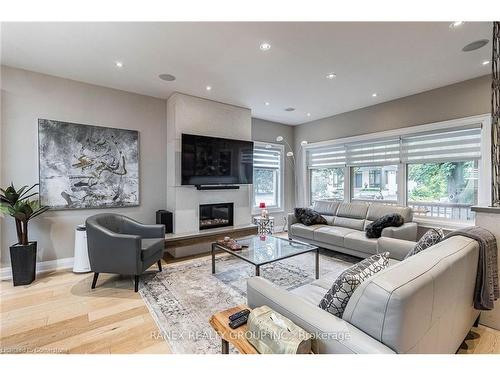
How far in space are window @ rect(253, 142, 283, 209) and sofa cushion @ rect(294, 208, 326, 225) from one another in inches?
51.2

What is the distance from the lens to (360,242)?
3.50 meters

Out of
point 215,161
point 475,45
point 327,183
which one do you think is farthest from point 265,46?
point 327,183

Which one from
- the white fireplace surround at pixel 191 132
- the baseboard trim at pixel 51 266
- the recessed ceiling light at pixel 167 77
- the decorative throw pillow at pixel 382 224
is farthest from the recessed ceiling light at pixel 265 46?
the baseboard trim at pixel 51 266

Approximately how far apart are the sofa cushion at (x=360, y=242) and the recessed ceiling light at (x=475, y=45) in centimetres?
251

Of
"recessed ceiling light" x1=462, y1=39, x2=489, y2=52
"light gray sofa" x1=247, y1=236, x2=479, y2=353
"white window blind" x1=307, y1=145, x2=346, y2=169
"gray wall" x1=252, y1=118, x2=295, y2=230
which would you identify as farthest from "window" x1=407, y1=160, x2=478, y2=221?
"light gray sofa" x1=247, y1=236, x2=479, y2=353

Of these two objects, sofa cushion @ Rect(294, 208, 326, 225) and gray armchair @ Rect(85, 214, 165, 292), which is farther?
sofa cushion @ Rect(294, 208, 326, 225)

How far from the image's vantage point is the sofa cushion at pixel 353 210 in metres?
4.35

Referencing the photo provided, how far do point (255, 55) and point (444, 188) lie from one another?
364cm

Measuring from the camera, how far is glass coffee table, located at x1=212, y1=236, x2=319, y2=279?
269 centimetres

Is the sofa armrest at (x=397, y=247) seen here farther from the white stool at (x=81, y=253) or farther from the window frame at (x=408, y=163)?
the white stool at (x=81, y=253)

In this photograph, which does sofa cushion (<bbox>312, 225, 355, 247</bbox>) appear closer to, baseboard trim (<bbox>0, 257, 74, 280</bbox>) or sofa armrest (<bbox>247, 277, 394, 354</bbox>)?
sofa armrest (<bbox>247, 277, 394, 354</bbox>)

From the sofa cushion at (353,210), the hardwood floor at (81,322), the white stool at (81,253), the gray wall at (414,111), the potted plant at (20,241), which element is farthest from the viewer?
the sofa cushion at (353,210)

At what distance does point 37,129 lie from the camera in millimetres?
3318
